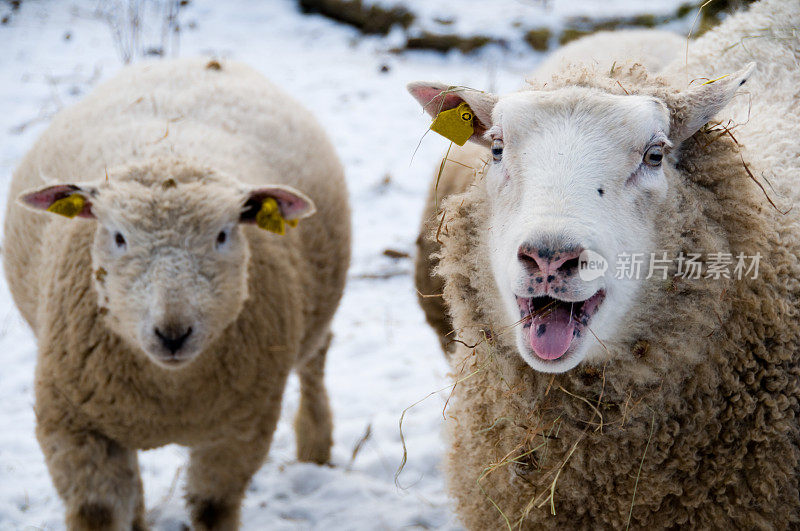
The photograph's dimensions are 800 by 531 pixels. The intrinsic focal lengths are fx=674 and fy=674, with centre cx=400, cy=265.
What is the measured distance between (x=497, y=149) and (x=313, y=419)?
2.51 m

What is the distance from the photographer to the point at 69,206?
113 inches

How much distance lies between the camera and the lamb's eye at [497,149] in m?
2.23

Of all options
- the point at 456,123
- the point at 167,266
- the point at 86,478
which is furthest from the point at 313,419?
the point at 456,123

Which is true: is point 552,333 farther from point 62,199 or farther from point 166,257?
point 62,199

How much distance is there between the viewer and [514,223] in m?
1.99

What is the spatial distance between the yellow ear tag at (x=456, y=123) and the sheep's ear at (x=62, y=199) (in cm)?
152

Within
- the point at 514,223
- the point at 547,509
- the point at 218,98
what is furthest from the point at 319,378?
the point at 514,223

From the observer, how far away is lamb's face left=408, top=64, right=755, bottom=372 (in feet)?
5.89

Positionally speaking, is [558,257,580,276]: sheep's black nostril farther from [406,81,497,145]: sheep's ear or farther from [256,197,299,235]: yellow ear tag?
[256,197,299,235]: yellow ear tag

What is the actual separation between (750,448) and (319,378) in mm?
2681

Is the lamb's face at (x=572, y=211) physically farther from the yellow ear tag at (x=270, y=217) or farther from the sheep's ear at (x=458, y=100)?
the yellow ear tag at (x=270, y=217)

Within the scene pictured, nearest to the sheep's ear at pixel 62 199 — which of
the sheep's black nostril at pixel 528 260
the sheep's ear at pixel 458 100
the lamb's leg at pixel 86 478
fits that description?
the lamb's leg at pixel 86 478

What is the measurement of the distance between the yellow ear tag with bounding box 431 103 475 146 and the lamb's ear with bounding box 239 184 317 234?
2.72 ft

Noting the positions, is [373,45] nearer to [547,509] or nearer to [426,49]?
[426,49]
